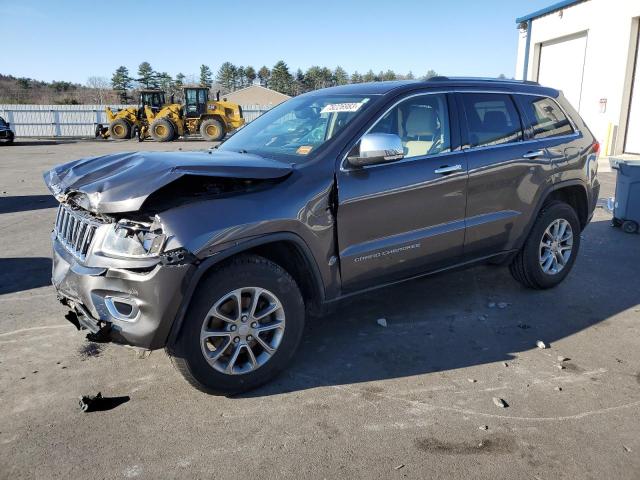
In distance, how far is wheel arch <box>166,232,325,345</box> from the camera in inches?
114

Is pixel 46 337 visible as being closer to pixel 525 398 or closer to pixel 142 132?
pixel 525 398

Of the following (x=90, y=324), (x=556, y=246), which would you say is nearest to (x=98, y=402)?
(x=90, y=324)

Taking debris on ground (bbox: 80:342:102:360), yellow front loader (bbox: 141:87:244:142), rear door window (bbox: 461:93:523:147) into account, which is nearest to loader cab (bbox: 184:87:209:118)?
yellow front loader (bbox: 141:87:244:142)

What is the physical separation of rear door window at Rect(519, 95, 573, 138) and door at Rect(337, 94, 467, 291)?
1.07 m

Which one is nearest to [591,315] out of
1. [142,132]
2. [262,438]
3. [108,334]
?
[262,438]

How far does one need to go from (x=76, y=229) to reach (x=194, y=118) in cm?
2713

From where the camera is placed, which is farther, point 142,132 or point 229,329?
point 142,132

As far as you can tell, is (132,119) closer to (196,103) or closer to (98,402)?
(196,103)

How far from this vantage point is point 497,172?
171 inches

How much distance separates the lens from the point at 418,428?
9.72ft

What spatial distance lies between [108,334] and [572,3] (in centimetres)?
2166

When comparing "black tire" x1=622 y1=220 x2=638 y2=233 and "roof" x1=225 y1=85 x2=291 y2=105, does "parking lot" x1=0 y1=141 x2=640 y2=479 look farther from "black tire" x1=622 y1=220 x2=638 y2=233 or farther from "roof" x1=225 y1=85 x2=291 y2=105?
"roof" x1=225 y1=85 x2=291 y2=105

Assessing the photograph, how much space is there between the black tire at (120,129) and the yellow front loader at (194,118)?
110 centimetres

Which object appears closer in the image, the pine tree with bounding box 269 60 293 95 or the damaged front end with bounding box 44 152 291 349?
the damaged front end with bounding box 44 152 291 349
